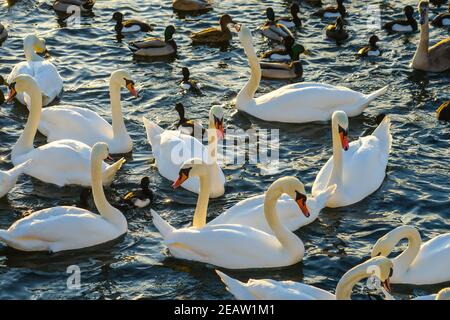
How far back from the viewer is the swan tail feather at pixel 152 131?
15758 millimetres

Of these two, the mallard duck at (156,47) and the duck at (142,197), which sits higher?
the mallard duck at (156,47)

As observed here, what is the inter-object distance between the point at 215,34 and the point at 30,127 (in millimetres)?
5989

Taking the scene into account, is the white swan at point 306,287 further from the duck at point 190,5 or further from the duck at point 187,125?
the duck at point 190,5

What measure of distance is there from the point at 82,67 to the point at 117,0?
4071mm

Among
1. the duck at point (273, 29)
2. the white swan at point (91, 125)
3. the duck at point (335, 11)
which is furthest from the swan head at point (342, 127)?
the duck at point (335, 11)

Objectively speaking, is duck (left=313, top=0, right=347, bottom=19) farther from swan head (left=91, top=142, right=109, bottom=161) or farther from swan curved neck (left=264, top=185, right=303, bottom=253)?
swan curved neck (left=264, top=185, right=303, bottom=253)

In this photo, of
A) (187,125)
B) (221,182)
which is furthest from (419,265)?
(187,125)

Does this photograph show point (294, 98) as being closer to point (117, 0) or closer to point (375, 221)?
point (375, 221)

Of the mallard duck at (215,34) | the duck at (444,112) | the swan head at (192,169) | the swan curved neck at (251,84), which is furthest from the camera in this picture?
the mallard duck at (215,34)

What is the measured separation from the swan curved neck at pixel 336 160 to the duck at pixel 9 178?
4224 millimetres

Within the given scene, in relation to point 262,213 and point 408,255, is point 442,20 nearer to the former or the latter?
point 262,213

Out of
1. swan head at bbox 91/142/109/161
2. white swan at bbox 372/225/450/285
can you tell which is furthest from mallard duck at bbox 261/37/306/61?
white swan at bbox 372/225/450/285

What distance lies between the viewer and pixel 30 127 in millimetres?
15562

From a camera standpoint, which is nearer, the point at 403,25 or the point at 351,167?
the point at 351,167
